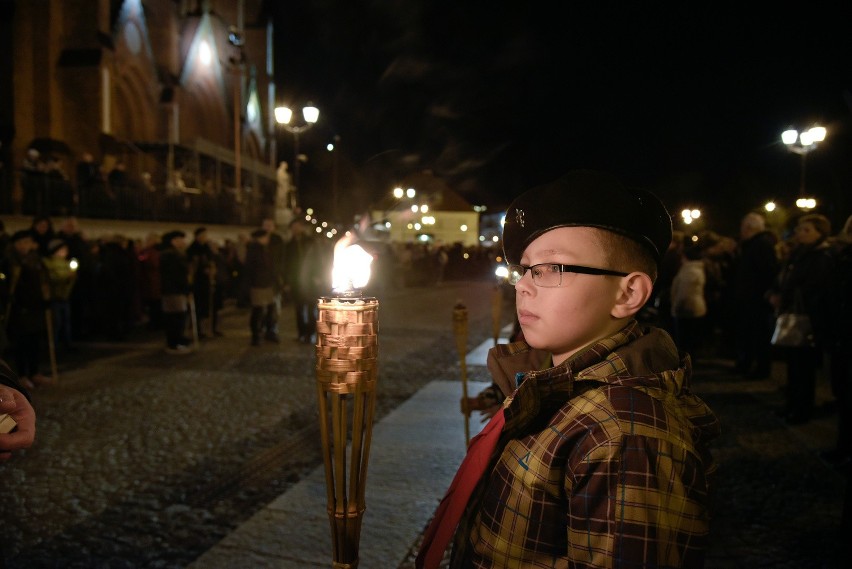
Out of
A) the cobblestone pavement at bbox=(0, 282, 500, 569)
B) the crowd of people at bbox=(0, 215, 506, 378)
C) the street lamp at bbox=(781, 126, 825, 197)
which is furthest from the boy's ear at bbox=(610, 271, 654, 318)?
the street lamp at bbox=(781, 126, 825, 197)

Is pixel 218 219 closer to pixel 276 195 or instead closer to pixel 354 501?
pixel 276 195

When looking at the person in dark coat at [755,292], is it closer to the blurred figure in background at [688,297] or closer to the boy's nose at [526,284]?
the blurred figure in background at [688,297]

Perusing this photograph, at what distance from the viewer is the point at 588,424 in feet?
4.21

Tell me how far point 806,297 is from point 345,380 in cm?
572

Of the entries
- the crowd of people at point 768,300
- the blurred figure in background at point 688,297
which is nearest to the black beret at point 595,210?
the crowd of people at point 768,300

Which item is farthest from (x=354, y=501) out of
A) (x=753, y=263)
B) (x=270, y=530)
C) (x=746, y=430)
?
(x=753, y=263)

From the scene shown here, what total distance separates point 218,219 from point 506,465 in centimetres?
2622

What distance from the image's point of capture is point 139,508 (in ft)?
14.8

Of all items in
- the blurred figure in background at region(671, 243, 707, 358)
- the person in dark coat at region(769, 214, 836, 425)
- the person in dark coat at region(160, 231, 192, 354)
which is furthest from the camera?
the person in dark coat at region(160, 231, 192, 354)

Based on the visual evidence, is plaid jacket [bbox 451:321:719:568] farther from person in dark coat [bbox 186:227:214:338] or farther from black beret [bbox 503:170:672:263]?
person in dark coat [bbox 186:227:214:338]

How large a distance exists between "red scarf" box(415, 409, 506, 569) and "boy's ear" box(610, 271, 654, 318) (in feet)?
1.13

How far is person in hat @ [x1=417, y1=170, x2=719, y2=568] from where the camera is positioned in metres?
1.22

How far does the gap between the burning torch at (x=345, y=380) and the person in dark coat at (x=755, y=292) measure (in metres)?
7.65

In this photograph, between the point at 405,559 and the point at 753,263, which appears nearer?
the point at 405,559
